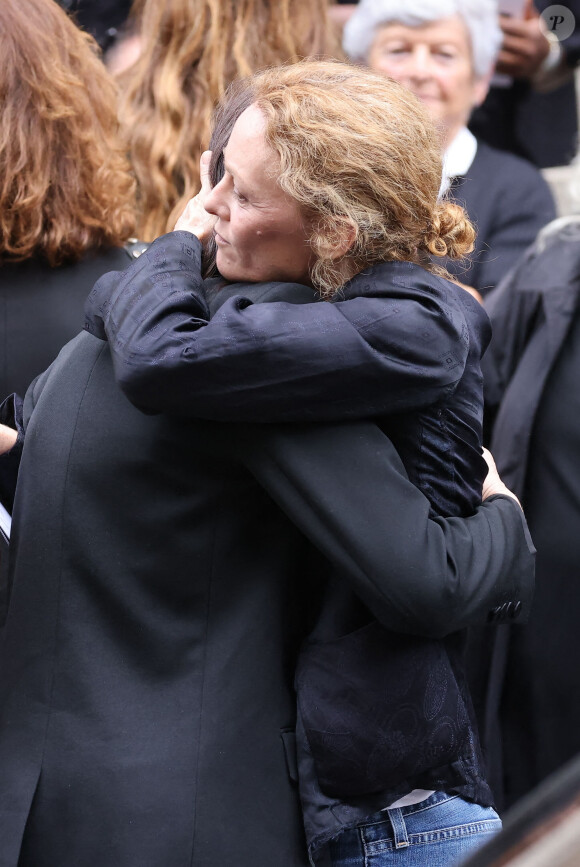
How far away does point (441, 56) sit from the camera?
3.25 meters

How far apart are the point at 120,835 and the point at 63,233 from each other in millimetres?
1061

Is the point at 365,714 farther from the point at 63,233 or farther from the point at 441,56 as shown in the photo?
the point at 441,56

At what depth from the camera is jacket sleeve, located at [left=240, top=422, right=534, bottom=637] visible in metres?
1.37

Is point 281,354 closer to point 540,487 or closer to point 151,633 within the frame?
point 151,633

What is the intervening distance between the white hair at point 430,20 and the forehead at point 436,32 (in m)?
0.01

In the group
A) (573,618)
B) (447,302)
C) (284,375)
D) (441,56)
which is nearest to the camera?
(284,375)

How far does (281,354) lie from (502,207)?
6.77ft

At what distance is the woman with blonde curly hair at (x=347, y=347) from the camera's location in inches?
52.9

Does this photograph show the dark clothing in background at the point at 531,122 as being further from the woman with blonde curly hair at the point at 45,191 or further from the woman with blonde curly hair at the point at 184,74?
the woman with blonde curly hair at the point at 45,191

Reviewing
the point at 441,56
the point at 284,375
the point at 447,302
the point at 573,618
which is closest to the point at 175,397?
the point at 284,375

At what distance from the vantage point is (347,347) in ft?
4.37

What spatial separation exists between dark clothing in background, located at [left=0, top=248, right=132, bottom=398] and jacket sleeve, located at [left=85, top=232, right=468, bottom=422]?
0.65m

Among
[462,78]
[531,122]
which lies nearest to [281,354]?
[462,78]

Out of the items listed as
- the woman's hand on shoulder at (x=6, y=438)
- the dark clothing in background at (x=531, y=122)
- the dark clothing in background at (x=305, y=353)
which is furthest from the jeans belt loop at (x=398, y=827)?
the dark clothing in background at (x=531, y=122)
